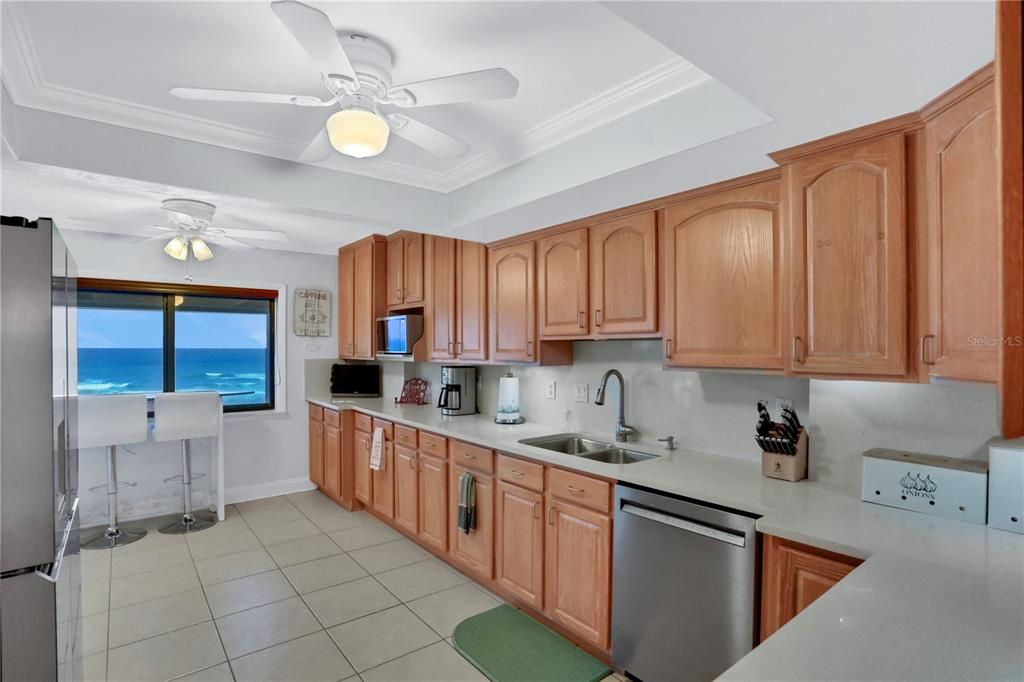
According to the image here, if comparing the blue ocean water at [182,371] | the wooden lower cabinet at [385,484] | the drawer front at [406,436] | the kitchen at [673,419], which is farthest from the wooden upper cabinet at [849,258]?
the blue ocean water at [182,371]

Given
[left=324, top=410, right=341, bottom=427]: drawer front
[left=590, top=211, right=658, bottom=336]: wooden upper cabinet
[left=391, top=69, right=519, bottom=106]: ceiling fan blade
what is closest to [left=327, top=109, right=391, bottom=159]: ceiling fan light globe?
[left=391, top=69, right=519, bottom=106]: ceiling fan blade

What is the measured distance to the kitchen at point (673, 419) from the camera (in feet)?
4.29

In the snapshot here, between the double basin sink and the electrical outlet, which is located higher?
the electrical outlet

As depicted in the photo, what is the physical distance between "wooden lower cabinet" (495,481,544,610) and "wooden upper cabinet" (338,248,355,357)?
2.76 meters

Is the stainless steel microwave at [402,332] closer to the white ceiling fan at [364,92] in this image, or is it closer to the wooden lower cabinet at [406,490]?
the wooden lower cabinet at [406,490]

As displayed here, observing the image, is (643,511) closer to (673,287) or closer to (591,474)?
(591,474)

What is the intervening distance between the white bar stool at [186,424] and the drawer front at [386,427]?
1.40 meters

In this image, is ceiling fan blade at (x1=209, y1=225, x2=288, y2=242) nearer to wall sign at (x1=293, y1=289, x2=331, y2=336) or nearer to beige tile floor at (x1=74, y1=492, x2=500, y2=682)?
wall sign at (x1=293, y1=289, x2=331, y2=336)

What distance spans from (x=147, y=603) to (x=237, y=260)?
9.76 feet

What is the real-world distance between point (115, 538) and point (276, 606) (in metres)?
1.98

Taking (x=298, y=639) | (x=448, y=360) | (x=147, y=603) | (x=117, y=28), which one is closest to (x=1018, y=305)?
(x=117, y=28)

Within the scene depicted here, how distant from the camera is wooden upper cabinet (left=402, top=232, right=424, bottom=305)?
4125 mm

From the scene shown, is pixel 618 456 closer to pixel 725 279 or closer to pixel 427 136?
pixel 725 279

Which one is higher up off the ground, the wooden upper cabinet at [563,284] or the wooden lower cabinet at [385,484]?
the wooden upper cabinet at [563,284]
